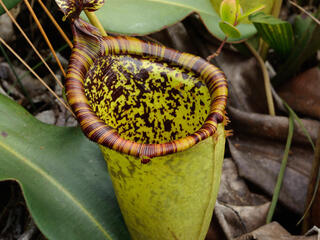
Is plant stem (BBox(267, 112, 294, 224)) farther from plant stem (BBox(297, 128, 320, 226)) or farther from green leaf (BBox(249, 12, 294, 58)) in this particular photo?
green leaf (BBox(249, 12, 294, 58))

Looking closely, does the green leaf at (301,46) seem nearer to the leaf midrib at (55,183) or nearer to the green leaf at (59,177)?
the green leaf at (59,177)

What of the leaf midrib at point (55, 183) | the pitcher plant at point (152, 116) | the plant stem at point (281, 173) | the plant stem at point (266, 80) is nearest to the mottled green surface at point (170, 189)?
the pitcher plant at point (152, 116)

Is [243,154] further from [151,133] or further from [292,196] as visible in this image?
[151,133]

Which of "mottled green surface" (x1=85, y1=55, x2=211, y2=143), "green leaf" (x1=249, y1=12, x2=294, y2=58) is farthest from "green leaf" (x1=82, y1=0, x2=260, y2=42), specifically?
"mottled green surface" (x1=85, y1=55, x2=211, y2=143)

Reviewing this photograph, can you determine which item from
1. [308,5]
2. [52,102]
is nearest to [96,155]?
[52,102]

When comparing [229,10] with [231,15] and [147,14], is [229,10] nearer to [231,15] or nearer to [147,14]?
[231,15]

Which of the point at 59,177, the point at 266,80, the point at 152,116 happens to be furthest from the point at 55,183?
the point at 266,80

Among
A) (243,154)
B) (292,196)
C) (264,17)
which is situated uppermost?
(264,17)

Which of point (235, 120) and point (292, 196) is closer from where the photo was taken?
point (292, 196)
